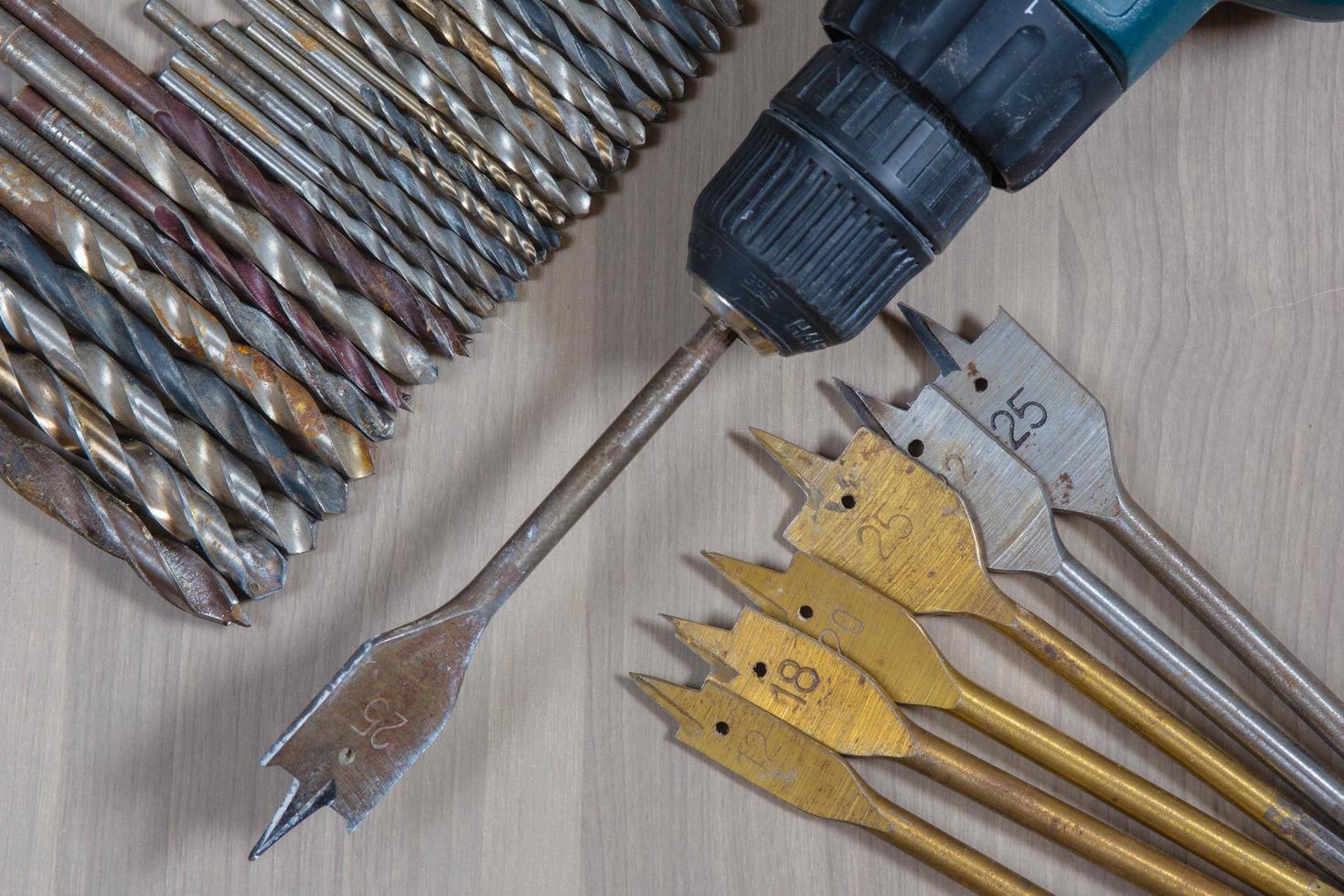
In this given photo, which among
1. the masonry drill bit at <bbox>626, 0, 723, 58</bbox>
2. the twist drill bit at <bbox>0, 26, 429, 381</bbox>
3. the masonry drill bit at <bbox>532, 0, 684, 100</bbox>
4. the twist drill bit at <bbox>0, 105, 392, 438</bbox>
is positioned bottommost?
the twist drill bit at <bbox>0, 105, 392, 438</bbox>

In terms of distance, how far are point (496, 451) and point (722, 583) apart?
16cm

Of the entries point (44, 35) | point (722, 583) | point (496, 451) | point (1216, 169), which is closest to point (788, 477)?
point (722, 583)

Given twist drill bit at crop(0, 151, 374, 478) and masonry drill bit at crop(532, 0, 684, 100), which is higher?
masonry drill bit at crop(532, 0, 684, 100)

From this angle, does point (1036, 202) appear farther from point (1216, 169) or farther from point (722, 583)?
point (722, 583)

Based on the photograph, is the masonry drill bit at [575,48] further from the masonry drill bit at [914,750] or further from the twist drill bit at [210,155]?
the masonry drill bit at [914,750]

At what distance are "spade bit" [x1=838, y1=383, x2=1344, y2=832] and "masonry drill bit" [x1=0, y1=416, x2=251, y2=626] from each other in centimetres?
41

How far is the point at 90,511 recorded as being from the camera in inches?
25.8

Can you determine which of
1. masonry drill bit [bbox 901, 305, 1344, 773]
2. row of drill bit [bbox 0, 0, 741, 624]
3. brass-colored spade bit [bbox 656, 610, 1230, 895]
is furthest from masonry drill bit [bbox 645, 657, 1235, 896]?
row of drill bit [bbox 0, 0, 741, 624]

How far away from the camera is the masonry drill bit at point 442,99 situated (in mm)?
688

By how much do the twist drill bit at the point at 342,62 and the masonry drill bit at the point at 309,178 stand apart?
5 centimetres

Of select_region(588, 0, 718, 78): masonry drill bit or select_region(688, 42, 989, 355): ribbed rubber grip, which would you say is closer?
select_region(688, 42, 989, 355): ribbed rubber grip

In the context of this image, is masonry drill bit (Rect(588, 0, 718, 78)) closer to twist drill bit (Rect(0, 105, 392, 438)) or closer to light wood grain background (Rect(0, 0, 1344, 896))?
light wood grain background (Rect(0, 0, 1344, 896))

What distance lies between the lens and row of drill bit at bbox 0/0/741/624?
0.66 m

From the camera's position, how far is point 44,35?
0.69 m
